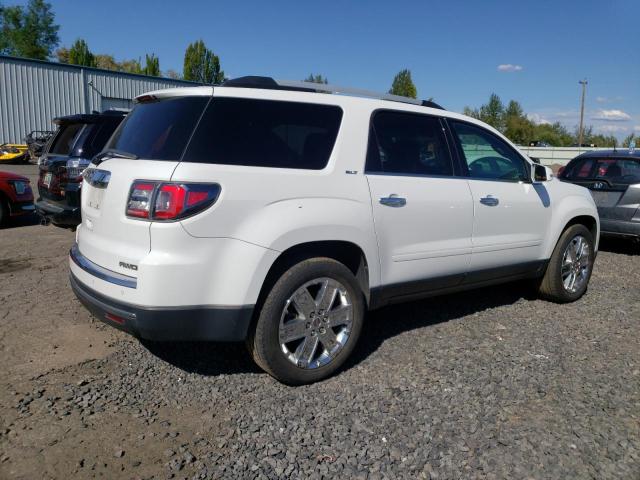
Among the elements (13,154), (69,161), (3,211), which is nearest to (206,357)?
(69,161)

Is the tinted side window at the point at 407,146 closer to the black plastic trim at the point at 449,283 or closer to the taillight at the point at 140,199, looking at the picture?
the black plastic trim at the point at 449,283

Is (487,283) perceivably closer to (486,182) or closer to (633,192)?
(486,182)

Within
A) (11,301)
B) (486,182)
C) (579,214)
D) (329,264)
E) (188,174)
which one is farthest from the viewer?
(579,214)

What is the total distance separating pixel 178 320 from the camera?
308cm

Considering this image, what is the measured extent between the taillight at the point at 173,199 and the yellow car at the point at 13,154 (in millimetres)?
25505

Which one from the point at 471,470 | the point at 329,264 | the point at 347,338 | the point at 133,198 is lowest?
the point at 471,470

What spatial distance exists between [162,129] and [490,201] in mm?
2722

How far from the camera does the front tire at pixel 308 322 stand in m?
3.34

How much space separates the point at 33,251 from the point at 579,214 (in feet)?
22.2

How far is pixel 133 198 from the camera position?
10.2ft

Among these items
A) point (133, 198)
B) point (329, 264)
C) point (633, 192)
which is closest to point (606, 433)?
point (329, 264)

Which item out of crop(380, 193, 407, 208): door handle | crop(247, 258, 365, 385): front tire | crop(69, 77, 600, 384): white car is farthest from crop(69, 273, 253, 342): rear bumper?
crop(380, 193, 407, 208): door handle

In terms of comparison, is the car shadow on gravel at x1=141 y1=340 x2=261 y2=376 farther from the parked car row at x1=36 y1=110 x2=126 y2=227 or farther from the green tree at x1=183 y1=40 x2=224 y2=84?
the green tree at x1=183 y1=40 x2=224 y2=84

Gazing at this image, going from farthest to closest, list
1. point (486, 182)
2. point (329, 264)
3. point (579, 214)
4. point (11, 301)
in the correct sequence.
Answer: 1. point (579, 214)
2. point (11, 301)
3. point (486, 182)
4. point (329, 264)
